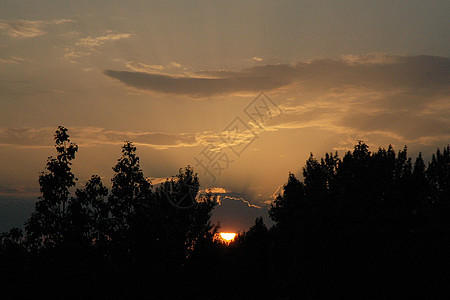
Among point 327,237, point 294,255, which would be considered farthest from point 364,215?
point 294,255

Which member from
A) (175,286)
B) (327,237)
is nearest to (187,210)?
(175,286)

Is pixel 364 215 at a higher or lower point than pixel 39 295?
higher

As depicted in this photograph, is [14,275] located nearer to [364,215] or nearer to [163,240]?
[163,240]

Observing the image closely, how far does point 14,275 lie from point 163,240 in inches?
500

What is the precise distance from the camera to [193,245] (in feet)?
116

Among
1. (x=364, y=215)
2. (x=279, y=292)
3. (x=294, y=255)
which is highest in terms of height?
(x=364, y=215)

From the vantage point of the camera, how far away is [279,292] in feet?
139

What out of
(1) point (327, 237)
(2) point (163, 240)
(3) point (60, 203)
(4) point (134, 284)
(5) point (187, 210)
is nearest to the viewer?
(4) point (134, 284)

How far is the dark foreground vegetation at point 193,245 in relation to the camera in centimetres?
3206

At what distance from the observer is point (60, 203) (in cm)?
3612

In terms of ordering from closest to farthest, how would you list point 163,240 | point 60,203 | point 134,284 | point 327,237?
point 134,284 < point 163,240 < point 60,203 < point 327,237

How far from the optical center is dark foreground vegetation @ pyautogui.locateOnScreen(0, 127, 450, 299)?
105ft

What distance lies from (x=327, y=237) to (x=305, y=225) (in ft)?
8.63

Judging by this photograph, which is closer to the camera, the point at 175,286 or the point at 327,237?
the point at 175,286
